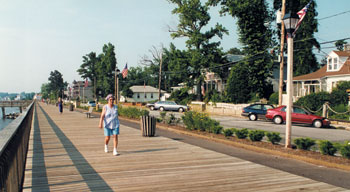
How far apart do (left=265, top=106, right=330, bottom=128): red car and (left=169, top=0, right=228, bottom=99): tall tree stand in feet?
91.6

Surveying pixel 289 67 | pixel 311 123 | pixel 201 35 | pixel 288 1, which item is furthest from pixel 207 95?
pixel 289 67

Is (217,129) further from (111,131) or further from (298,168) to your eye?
(111,131)

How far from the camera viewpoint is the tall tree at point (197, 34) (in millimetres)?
51188

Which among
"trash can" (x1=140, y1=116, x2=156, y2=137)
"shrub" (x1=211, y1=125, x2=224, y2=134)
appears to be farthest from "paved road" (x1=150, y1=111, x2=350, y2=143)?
"trash can" (x1=140, y1=116, x2=156, y2=137)

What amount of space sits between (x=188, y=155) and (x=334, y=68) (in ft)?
120

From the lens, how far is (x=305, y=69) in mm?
58156

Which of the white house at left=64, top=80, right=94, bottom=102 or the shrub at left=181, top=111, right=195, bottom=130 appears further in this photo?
the white house at left=64, top=80, right=94, bottom=102

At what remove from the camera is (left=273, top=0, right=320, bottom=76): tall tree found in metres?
48.9

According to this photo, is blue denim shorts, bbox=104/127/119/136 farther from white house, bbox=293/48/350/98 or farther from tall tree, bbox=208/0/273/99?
tall tree, bbox=208/0/273/99

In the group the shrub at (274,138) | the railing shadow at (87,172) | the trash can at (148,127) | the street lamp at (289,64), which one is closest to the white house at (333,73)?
the shrub at (274,138)

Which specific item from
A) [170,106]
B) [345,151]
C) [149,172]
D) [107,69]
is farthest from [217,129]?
[107,69]

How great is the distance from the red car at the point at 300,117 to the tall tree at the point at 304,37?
872 inches

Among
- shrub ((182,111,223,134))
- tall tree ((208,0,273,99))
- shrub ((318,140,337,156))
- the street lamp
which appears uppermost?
tall tree ((208,0,273,99))

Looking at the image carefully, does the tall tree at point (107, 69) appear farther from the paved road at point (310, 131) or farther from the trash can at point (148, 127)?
the trash can at point (148, 127)
